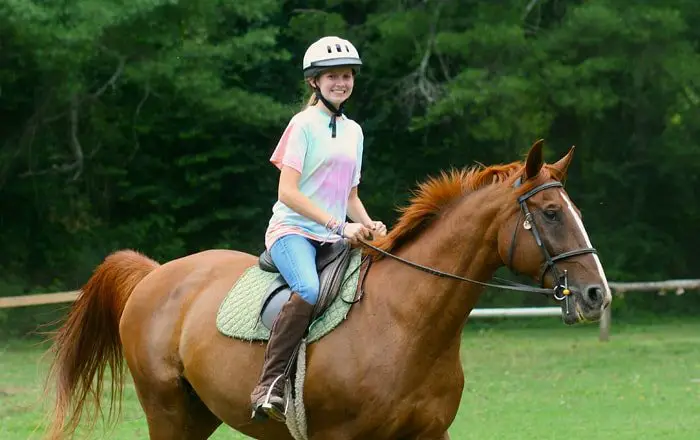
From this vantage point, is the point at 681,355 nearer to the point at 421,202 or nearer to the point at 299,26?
the point at 299,26

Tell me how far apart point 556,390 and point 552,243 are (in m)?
8.17

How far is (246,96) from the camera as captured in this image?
20.8m

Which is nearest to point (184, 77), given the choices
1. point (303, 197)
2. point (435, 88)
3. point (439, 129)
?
point (435, 88)

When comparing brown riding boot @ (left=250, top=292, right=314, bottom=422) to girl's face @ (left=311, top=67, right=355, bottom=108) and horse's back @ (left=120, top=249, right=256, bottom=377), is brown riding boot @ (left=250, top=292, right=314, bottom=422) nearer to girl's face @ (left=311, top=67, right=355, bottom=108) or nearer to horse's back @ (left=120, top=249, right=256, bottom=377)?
horse's back @ (left=120, top=249, right=256, bottom=377)

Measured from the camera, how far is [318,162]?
19.1ft

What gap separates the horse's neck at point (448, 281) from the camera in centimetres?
551

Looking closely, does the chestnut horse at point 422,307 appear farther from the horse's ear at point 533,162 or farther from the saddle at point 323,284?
A: the saddle at point 323,284

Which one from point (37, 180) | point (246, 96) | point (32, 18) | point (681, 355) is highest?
point (32, 18)

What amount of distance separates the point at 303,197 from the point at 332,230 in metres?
0.23

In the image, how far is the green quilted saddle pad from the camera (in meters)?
5.71

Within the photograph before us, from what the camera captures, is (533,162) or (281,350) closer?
(533,162)

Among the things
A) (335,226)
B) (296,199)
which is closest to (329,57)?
(296,199)

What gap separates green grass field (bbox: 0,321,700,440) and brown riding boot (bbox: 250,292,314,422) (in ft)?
8.21

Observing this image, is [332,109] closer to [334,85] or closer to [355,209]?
[334,85]
